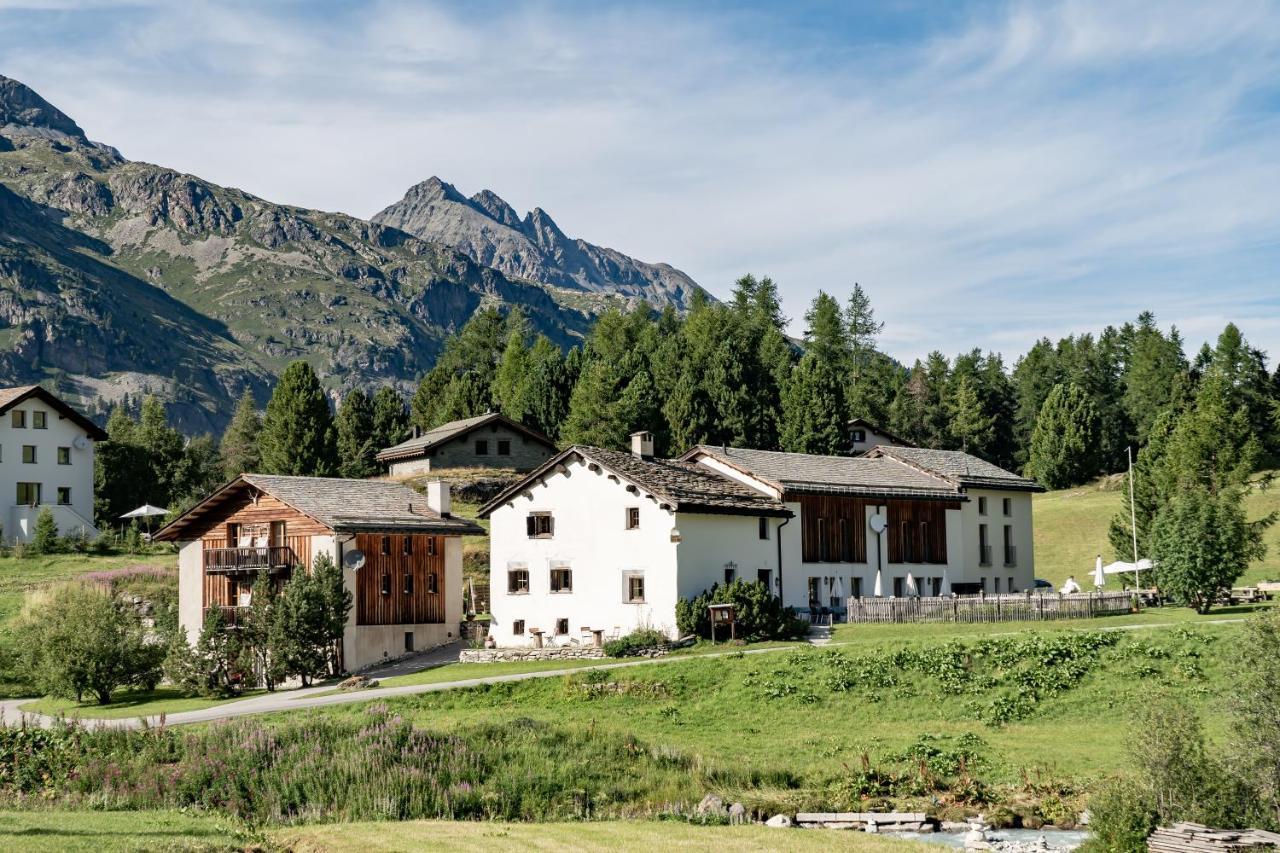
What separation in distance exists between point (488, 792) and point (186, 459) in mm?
93471

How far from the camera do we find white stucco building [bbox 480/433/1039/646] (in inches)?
2128

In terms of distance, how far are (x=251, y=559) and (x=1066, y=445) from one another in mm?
83010

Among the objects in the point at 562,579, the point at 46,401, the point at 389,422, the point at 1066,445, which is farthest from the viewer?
the point at 389,422

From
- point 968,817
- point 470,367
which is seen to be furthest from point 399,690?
point 470,367

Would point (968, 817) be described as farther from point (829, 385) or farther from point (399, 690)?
point (829, 385)

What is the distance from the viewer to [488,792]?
2750cm

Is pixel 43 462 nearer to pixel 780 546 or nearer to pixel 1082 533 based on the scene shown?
pixel 780 546

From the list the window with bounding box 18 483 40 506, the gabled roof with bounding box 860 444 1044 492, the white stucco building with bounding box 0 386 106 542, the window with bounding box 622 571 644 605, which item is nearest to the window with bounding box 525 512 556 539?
the window with bounding box 622 571 644 605

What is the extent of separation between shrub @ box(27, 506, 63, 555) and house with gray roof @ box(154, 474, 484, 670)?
16.6 m

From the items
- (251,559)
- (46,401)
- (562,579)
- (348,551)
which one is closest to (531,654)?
(562,579)

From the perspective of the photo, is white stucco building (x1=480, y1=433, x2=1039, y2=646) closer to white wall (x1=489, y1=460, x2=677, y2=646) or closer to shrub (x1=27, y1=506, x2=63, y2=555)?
white wall (x1=489, y1=460, x2=677, y2=646)

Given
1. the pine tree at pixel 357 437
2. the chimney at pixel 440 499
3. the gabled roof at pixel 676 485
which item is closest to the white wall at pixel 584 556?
the gabled roof at pixel 676 485

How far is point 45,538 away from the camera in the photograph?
7462 centimetres

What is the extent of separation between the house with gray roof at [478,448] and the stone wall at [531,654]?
47077 millimetres
